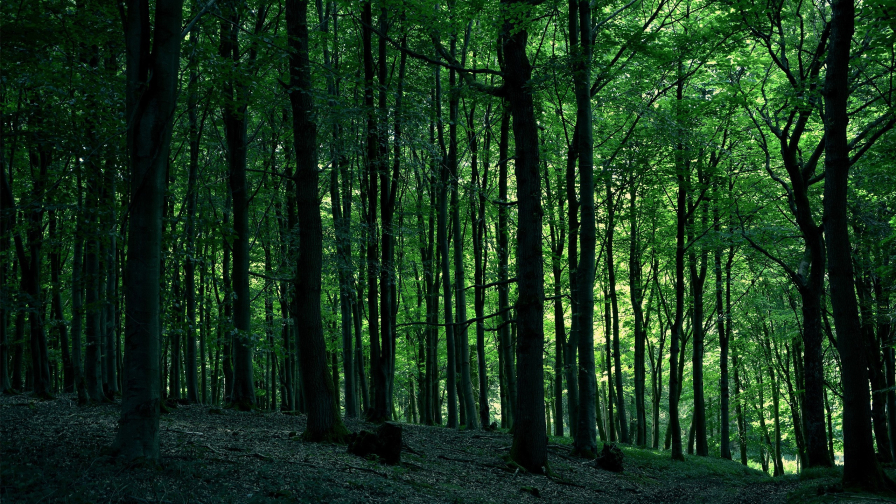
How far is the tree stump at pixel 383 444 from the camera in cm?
867

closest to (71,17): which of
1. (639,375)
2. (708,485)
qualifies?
(708,485)

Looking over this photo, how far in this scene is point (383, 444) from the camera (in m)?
8.70

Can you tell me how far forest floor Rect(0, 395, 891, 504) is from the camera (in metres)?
4.65

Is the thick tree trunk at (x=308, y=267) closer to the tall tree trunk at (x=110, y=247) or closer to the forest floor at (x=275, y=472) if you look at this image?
the forest floor at (x=275, y=472)

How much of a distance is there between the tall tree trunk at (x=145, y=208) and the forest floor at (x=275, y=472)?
395 mm

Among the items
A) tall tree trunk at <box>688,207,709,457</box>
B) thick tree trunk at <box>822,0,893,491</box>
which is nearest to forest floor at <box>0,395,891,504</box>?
thick tree trunk at <box>822,0,893,491</box>

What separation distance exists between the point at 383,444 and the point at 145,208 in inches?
197

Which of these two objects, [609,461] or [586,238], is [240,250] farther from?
[609,461]

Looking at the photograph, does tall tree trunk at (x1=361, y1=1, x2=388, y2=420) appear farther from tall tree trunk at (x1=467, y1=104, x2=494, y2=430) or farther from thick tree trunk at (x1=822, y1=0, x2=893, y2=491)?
thick tree trunk at (x1=822, y1=0, x2=893, y2=491)

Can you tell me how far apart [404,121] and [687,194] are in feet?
34.5

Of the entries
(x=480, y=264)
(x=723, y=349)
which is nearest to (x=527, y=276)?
(x=480, y=264)

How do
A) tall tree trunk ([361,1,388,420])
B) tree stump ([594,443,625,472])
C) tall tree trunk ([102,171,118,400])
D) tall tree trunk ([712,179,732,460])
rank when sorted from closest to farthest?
tall tree trunk ([102,171,118,400]) → tree stump ([594,443,625,472]) → tall tree trunk ([361,1,388,420]) → tall tree trunk ([712,179,732,460])

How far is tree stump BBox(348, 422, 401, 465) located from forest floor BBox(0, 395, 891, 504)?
21cm

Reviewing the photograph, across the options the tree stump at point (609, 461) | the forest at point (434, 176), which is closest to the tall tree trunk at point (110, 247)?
the forest at point (434, 176)
